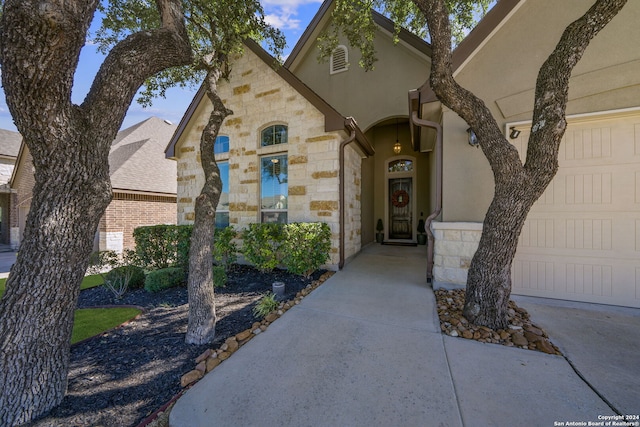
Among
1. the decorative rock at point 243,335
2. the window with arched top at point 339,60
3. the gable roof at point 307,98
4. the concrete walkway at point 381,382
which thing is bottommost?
the concrete walkway at point 381,382

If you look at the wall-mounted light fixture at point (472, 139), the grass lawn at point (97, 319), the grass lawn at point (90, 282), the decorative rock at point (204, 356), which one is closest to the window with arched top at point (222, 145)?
the grass lawn at point (90, 282)

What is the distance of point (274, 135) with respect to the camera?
6.46 metres

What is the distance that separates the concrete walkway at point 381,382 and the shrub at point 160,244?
3881 millimetres

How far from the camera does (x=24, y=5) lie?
5.24 feet

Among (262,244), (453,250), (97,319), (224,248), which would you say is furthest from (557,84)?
(97,319)

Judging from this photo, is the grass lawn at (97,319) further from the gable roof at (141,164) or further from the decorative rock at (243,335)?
the gable roof at (141,164)

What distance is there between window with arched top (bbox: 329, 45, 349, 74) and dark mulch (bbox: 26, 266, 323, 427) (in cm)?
777

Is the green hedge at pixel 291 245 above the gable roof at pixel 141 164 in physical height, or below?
below

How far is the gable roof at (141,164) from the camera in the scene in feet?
32.6

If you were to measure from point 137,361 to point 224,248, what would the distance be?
10.7ft

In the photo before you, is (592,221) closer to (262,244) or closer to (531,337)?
(531,337)

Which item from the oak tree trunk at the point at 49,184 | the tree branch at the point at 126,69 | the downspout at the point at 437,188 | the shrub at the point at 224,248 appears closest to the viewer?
the oak tree trunk at the point at 49,184

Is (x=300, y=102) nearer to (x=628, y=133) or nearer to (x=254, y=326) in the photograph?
(x=254, y=326)

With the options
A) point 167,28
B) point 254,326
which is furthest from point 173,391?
point 167,28
